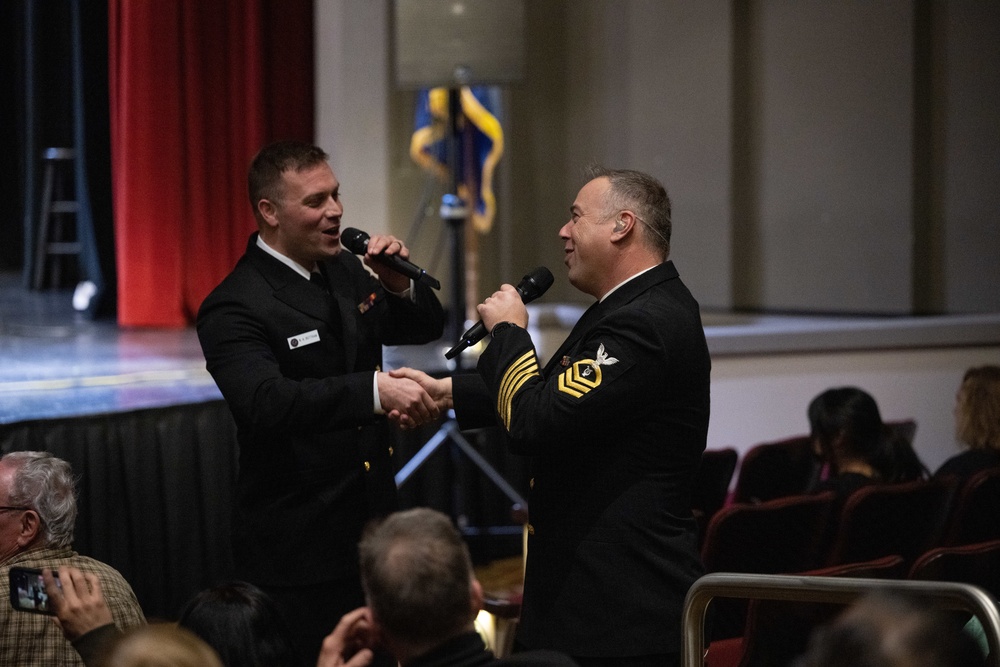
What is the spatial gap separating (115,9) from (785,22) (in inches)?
167

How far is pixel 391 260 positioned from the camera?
267cm

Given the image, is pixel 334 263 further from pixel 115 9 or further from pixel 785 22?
pixel 115 9

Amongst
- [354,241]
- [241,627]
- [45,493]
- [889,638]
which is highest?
[354,241]

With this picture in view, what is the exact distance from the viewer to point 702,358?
2100 mm

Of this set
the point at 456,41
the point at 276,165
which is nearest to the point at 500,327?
the point at 276,165

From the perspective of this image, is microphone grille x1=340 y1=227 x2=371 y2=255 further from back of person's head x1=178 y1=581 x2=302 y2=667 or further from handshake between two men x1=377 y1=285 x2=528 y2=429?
back of person's head x1=178 y1=581 x2=302 y2=667

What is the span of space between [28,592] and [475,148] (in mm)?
5771

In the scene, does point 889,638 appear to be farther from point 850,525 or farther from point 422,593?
point 850,525

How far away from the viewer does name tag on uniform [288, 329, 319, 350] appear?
257cm

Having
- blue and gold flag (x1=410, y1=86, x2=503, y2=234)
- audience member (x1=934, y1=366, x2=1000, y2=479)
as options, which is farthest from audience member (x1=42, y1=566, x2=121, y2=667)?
blue and gold flag (x1=410, y1=86, x2=503, y2=234)

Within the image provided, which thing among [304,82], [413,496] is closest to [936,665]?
[413,496]

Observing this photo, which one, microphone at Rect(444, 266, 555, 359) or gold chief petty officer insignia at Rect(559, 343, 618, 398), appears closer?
gold chief petty officer insignia at Rect(559, 343, 618, 398)

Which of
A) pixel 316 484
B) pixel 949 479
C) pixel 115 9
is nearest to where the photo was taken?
pixel 316 484

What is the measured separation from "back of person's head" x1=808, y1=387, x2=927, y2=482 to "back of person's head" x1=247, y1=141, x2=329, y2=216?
5.39 ft
